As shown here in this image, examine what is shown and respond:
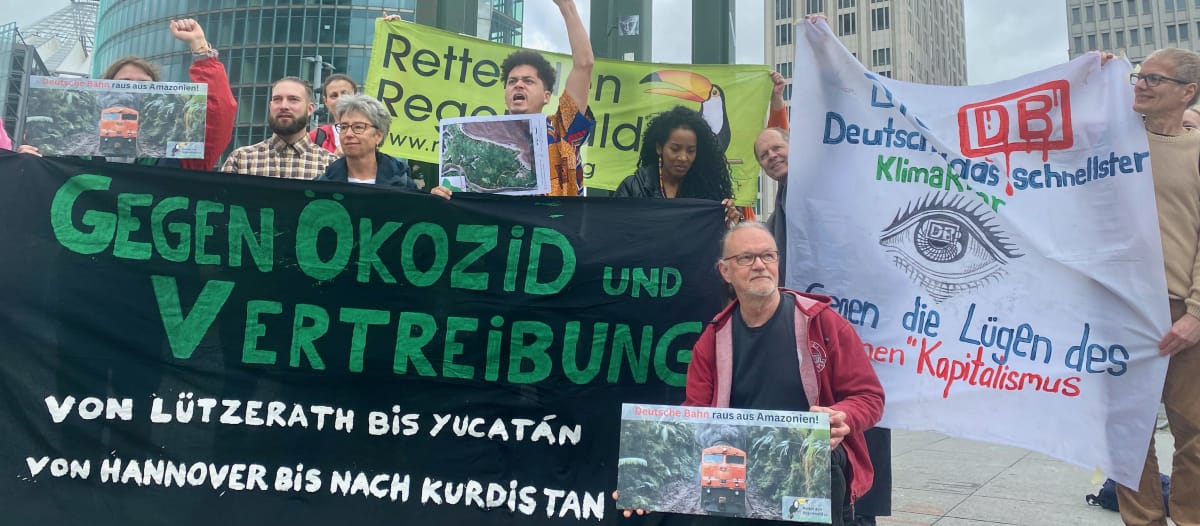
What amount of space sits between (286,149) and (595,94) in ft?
6.25

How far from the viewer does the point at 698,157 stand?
13.0 ft

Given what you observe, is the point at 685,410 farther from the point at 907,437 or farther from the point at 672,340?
the point at 907,437

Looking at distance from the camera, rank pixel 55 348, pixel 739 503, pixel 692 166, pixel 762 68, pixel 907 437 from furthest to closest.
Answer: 1. pixel 907 437
2. pixel 762 68
3. pixel 692 166
4. pixel 55 348
5. pixel 739 503

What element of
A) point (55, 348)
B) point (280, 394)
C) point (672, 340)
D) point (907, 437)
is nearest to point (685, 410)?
point (672, 340)

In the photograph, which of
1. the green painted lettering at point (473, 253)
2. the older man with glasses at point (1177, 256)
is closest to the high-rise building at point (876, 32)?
the older man with glasses at point (1177, 256)

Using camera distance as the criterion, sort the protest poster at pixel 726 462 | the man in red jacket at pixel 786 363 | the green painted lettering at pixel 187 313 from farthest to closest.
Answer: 1. the green painted lettering at pixel 187 313
2. the man in red jacket at pixel 786 363
3. the protest poster at pixel 726 462

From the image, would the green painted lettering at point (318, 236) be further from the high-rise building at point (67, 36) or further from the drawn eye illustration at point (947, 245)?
the high-rise building at point (67, 36)

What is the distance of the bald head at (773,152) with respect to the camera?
12.6ft

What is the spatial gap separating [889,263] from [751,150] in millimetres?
1589

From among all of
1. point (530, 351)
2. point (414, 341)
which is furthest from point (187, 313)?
point (530, 351)

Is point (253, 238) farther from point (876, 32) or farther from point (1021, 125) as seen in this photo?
point (876, 32)

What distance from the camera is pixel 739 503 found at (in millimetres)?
2184

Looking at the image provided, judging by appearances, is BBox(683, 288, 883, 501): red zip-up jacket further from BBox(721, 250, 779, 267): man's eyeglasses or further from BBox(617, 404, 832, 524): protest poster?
BBox(617, 404, 832, 524): protest poster

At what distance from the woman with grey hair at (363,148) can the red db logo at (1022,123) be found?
2.54 m
